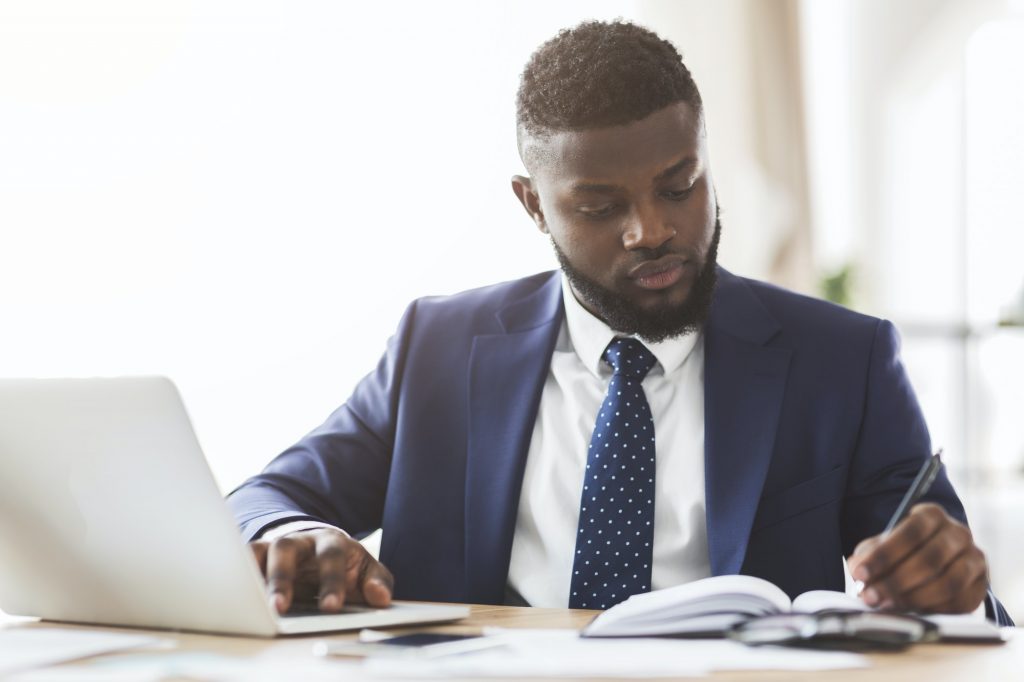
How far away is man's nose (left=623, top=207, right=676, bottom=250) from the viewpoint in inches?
57.5

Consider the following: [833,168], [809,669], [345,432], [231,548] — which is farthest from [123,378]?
[833,168]

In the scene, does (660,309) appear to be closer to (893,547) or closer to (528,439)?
(528,439)

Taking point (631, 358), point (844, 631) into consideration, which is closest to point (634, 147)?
point (631, 358)

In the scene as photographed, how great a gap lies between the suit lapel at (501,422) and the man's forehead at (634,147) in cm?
25

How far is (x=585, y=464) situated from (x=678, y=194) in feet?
1.25

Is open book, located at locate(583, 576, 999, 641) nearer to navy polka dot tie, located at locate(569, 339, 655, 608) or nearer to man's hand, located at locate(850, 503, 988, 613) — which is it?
man's hand, located at locate(850, 503, 988, 613)

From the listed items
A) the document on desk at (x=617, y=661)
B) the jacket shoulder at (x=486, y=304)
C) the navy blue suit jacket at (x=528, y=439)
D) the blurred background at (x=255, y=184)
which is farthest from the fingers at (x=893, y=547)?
the blurred background at (x=255, y=184)

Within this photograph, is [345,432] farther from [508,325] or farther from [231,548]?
[231,548]

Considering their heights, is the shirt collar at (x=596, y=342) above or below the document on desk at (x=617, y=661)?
above

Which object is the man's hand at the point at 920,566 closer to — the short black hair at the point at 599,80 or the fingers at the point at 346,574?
the fingers at the point at 346,574

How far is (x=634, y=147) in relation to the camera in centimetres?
146

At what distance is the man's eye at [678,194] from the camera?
1.47 metres

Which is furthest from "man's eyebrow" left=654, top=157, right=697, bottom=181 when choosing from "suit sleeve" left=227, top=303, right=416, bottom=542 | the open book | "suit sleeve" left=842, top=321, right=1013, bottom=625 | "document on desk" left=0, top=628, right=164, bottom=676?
"document on desk" left=0, top=628, right=164, bottom=676

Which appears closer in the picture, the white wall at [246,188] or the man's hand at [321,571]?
the man's hand at [321,571]
